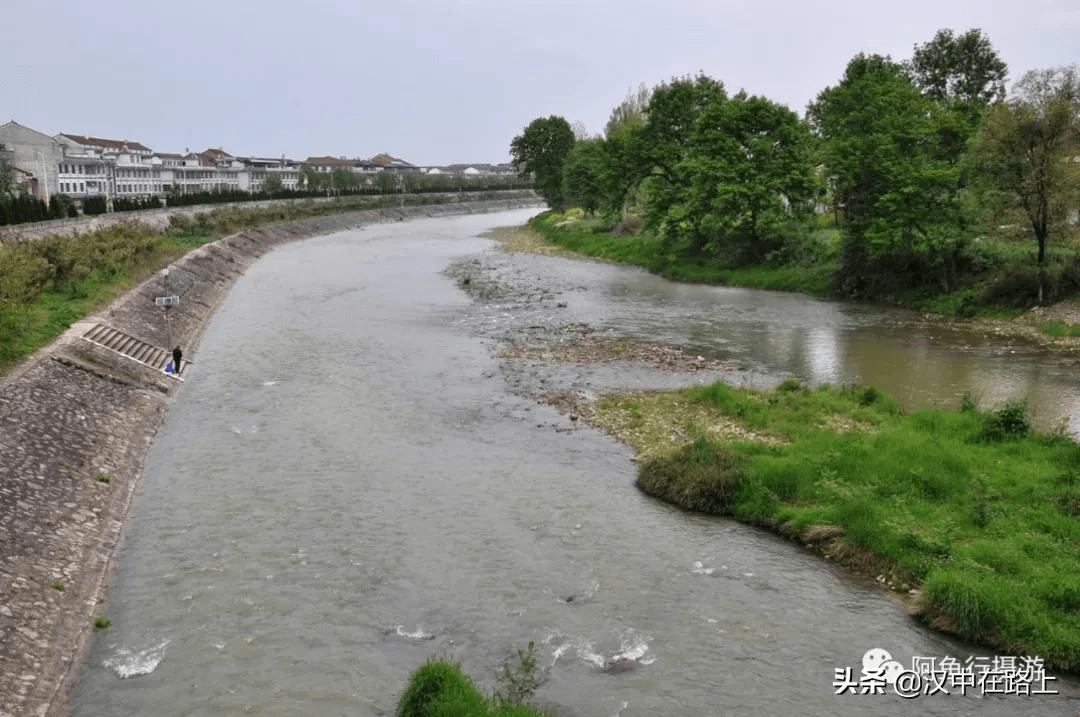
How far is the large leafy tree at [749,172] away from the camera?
204 ft

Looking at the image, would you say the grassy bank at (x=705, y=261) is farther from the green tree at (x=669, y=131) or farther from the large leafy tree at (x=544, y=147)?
the large leafy tree at (x=544, y=147)

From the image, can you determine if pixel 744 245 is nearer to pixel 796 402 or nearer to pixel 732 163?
pixel 732 163

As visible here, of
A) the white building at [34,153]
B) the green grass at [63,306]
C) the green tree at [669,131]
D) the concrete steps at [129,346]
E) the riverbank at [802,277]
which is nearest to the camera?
the green grass at [63,306]

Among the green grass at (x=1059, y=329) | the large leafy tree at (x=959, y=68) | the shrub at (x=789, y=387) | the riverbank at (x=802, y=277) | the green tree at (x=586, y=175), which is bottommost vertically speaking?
the shrub at (x=789, y=387)

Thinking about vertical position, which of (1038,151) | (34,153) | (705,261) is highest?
(34,153)

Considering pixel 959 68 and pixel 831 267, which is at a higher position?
pixel 959 68

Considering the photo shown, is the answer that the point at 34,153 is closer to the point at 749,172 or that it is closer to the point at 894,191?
the point at 749,172

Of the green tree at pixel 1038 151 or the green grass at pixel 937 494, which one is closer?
the green grass at pixel 937 494

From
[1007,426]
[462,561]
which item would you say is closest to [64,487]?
[462,561]

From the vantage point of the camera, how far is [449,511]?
20734 mm

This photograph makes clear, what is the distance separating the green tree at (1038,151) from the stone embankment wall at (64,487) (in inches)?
1647

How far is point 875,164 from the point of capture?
5041cm

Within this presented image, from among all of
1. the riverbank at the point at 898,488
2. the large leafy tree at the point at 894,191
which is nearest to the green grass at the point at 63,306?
the riverbank at the point at 898,488

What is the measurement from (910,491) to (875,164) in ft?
120
